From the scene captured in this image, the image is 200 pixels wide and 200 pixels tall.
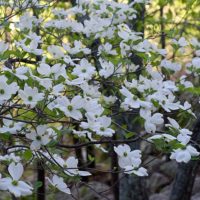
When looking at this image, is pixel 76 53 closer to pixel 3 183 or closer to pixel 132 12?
pixel 132 12

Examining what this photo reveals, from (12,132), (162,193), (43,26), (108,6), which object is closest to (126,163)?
(12,132)

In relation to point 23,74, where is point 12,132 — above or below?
below

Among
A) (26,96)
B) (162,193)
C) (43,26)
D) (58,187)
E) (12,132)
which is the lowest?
(162,193)

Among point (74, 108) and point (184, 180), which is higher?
point (74, 108)

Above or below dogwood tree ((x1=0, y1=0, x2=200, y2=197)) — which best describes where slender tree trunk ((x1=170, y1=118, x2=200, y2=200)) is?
below

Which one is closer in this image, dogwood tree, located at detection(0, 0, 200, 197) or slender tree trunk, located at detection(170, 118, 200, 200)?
dogwood tree, located at detection(0, 0, 200, 197)

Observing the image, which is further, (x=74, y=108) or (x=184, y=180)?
(x=184, y=180)

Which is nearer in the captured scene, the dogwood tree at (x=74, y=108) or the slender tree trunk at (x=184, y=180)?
the dogwood tree at (x=74, y=108)

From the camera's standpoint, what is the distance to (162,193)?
4.59 meters

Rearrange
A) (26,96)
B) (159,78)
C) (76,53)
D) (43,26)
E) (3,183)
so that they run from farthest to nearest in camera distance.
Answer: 1. (43,26)
2. (76,53)
3. (159,78)
4. (26,96)
5. (3,183)

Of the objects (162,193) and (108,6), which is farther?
(162,193)

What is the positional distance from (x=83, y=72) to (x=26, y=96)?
48 cm

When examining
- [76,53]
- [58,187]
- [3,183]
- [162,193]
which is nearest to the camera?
[3,183]

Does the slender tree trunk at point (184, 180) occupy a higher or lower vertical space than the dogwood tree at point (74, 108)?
lower
